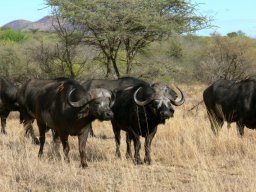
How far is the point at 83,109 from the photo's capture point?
8.17 metres

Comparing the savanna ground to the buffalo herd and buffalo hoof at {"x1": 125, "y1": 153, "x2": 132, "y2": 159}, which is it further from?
the buffalo herd

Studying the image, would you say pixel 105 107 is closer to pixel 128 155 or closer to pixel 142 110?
pixel 142 110

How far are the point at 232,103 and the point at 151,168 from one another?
4553mm

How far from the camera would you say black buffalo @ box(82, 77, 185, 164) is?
8.49 m

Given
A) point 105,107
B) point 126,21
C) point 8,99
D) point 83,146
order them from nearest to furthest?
point 105,107
point 83,146
point 8,99
point 126,21

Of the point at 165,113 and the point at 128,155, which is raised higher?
the point at 165,113

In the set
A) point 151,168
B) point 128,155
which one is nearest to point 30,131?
point 128,155

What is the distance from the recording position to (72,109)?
8.35 meters

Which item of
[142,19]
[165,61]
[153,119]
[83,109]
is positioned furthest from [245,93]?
[165,61]

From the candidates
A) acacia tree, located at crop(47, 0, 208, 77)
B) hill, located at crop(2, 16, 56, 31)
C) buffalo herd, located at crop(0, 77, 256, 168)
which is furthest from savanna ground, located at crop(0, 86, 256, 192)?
hill, located at crop(2, 16, 56, 31)

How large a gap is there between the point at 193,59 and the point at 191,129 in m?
30.1

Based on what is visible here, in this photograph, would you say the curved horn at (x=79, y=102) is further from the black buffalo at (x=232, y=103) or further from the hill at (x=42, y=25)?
the hill at (x=42, y=25)

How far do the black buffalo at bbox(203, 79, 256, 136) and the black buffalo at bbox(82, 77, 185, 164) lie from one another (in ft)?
8.63

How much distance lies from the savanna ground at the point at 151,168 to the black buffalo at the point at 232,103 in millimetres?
504
